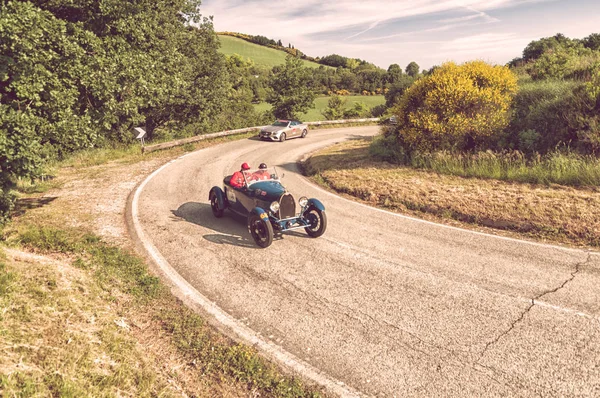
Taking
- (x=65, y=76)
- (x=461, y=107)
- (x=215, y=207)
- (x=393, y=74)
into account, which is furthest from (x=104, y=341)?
(x=393, y=74)

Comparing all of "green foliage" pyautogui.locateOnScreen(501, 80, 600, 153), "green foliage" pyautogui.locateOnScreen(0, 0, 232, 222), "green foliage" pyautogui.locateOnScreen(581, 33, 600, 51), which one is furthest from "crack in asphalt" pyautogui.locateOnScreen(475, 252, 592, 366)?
"green foliage" pyautogui.locateOnScreen(581, 33, 600, 51)

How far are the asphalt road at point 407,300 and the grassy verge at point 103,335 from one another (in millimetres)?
713

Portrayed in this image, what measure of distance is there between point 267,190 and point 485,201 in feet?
21.3


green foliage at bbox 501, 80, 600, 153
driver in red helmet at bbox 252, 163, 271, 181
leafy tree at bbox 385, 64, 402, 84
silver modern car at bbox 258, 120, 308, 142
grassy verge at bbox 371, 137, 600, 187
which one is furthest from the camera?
leafy tree at bbox 385, 64, 402, 84

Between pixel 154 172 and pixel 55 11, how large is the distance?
285 inches

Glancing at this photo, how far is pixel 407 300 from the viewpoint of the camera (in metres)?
6.38

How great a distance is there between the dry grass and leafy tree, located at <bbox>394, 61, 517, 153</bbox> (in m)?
1.99

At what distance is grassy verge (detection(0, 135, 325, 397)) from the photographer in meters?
4.15

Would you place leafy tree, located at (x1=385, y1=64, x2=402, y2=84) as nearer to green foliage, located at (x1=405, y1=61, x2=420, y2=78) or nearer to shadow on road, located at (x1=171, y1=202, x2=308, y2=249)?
green foliage, located at (x1=405, y1=61, x2=420, y2=78)

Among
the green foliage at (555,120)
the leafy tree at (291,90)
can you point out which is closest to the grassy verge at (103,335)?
the green foliage at (555,120)

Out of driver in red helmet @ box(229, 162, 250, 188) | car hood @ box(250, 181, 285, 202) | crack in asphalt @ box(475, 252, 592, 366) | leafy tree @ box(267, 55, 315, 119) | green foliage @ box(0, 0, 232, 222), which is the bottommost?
crack in asphalt @ box(475, 252, 592, 366)

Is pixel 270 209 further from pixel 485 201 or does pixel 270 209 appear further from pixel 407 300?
pixel 485 201

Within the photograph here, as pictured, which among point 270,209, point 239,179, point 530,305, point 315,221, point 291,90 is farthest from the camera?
point 291,90

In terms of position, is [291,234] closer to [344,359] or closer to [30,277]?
[344,359]
